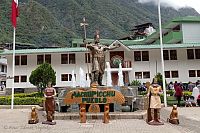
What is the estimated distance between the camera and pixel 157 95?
38.2 ft

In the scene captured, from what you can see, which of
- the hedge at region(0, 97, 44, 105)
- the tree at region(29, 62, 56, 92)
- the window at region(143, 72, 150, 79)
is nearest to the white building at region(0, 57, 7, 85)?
the window at region(143, 72, 150, 79)

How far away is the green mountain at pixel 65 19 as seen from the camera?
83375 millimetres

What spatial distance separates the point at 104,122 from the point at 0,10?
270 ft

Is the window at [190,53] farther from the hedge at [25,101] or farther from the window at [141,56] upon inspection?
the hedge at [25,101]

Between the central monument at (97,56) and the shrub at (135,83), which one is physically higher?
the central monument at (97,56)

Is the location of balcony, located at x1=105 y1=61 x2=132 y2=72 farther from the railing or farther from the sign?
the sign

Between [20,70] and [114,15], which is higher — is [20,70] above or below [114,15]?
below

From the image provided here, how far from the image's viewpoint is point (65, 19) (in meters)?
101

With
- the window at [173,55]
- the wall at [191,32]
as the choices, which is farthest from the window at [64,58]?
the wall at [191,32]

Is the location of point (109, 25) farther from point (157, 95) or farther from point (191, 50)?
point (157, 95)

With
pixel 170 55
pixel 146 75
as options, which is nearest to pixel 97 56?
pixel 146 75

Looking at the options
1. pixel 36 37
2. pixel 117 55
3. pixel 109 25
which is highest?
pixel 109 25

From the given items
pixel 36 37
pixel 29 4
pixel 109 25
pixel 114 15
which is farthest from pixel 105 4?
pixel 36 37

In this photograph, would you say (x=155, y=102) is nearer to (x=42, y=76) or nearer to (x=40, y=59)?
(x=42, y=76)
